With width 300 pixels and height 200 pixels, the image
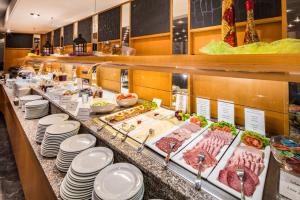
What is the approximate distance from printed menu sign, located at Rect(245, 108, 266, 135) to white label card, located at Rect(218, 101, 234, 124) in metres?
0.13

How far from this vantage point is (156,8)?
2500 mm

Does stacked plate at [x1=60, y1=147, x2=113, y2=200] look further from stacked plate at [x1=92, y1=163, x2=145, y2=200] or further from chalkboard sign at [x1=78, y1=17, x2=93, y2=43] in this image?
chalkboard sign at [x1=78, y1=17, x2=93, y2=43]

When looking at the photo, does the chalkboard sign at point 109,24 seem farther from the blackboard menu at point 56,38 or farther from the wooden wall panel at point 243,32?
the blackboard menu at point 56,38

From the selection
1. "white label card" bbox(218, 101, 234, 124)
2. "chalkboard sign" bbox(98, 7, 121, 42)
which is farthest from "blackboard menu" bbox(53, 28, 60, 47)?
"white label card" bbox(218, 101, 234, 124)

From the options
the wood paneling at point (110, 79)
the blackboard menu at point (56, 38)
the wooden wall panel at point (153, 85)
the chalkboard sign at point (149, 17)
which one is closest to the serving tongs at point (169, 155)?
the wooden wall panel at point (153, 85)

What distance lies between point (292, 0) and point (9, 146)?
4.87 meters

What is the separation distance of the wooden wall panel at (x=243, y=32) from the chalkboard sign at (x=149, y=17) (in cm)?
46

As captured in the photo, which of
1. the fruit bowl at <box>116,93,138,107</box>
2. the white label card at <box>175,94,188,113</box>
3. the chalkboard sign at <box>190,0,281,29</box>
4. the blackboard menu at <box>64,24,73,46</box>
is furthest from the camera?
the blackboard menu at <box>64,24,73,46</box>

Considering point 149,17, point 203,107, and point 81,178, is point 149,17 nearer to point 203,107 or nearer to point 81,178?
point 203,107

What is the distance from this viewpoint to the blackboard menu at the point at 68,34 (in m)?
5.05

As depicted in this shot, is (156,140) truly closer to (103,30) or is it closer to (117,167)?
(117,167)

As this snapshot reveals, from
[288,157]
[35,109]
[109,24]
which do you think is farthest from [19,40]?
[288,157]

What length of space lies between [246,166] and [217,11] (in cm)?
152

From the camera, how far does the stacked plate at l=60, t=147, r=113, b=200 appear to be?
3.43 feet
